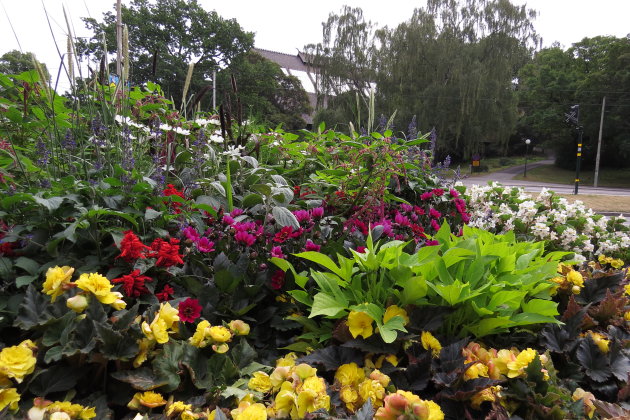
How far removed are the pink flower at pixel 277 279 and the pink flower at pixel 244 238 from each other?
15cm

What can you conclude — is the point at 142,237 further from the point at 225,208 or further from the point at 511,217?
the point at 511,217

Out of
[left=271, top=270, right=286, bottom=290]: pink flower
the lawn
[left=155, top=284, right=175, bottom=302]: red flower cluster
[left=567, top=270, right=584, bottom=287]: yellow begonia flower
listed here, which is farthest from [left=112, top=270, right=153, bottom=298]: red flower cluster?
the lawn

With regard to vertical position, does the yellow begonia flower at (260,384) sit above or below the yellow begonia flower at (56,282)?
below

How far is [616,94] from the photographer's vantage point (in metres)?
25.2

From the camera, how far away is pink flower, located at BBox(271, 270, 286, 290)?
149cm

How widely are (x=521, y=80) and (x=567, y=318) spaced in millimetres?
33192

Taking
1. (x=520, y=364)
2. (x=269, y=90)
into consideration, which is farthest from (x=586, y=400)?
(x=269, y=90)

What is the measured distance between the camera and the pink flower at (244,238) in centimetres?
154

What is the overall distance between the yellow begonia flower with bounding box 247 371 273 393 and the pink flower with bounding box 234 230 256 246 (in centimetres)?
57

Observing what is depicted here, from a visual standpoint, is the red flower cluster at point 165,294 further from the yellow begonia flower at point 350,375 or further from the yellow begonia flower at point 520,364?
the yellow begonia flower at point 520,364

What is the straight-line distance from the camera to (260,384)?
1.08 meters

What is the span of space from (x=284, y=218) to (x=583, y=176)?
31.2m

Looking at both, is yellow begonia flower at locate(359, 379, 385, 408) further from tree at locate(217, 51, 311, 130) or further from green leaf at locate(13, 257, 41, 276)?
tree at locate(217, 51, 311, 130)

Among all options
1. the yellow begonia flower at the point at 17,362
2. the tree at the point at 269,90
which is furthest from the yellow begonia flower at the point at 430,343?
the tree at the point at 269,90
